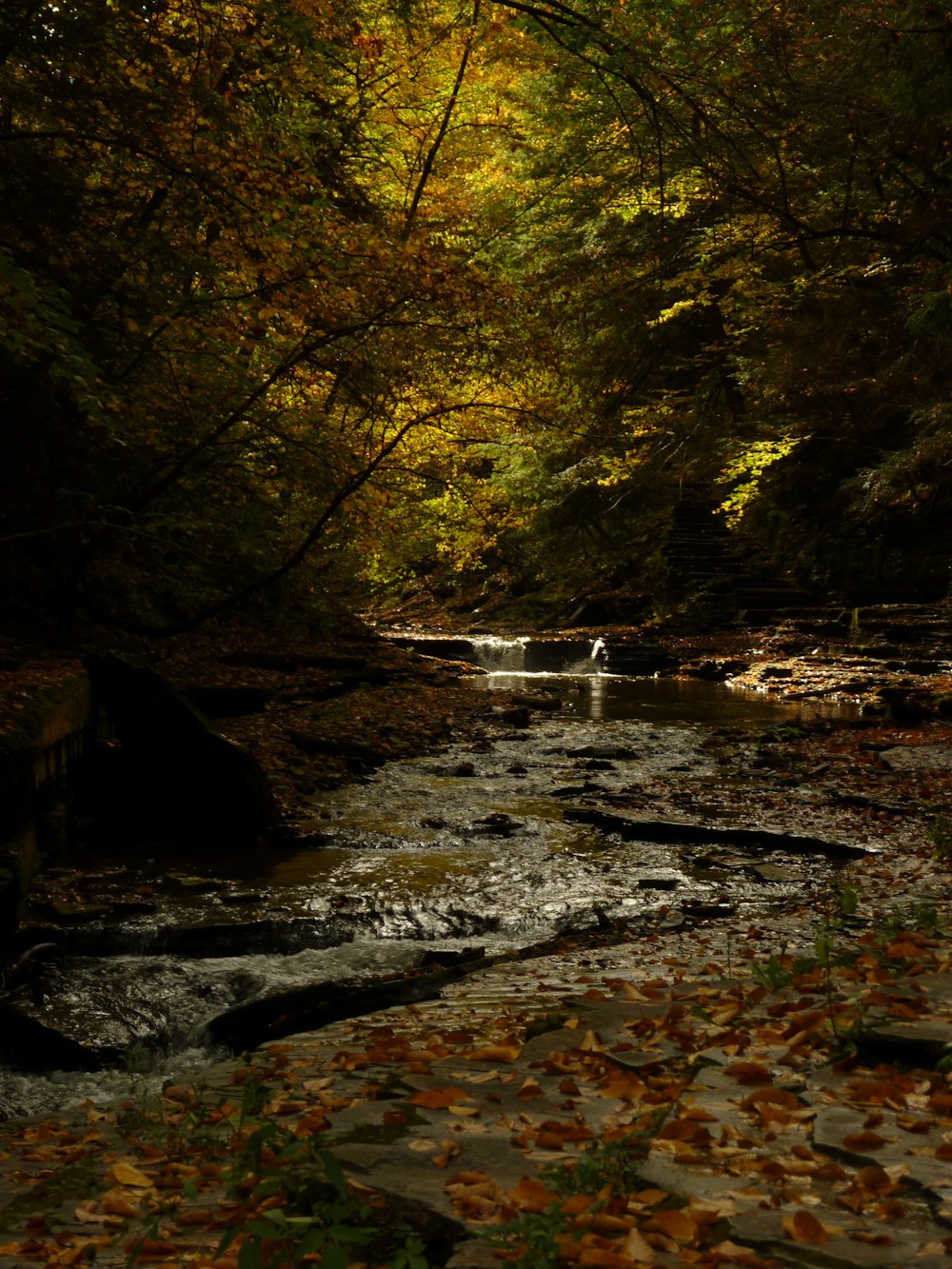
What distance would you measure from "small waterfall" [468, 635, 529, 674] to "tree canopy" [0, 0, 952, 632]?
390 centimetres

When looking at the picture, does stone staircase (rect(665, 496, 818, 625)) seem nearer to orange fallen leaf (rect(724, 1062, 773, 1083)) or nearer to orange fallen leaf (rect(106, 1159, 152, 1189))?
orange fallen leaf (rect(724, 1062, 773, 1083))

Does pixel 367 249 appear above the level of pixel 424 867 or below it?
above

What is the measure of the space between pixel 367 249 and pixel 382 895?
23.8ft

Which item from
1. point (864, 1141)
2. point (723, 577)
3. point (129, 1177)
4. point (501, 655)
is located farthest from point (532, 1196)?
point (723, 577)

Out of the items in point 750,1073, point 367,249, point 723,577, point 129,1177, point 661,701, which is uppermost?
point 367,249

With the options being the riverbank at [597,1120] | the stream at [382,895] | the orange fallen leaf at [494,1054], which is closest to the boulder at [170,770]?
the stream at [382,895]

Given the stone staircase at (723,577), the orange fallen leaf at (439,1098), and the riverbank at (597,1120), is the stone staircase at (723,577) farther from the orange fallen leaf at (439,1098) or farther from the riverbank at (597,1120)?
the orange fallen leaf at (439,1098)

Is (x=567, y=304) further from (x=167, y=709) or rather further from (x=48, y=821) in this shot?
(x=48, y=821)

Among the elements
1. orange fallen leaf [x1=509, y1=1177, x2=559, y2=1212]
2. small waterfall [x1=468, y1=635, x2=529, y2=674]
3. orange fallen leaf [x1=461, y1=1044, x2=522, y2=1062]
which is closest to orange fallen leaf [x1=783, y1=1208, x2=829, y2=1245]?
orange fallen leaf [x1=509, y1=1177, x2=559, y2=1212]

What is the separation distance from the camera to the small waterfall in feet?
79.1

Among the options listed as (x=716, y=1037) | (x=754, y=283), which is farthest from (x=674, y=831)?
(x=754, y=283)

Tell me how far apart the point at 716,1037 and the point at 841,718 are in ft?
37.4

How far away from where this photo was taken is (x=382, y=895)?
6.62 meters

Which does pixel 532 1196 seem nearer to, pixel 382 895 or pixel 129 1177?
pixel 129 1177
